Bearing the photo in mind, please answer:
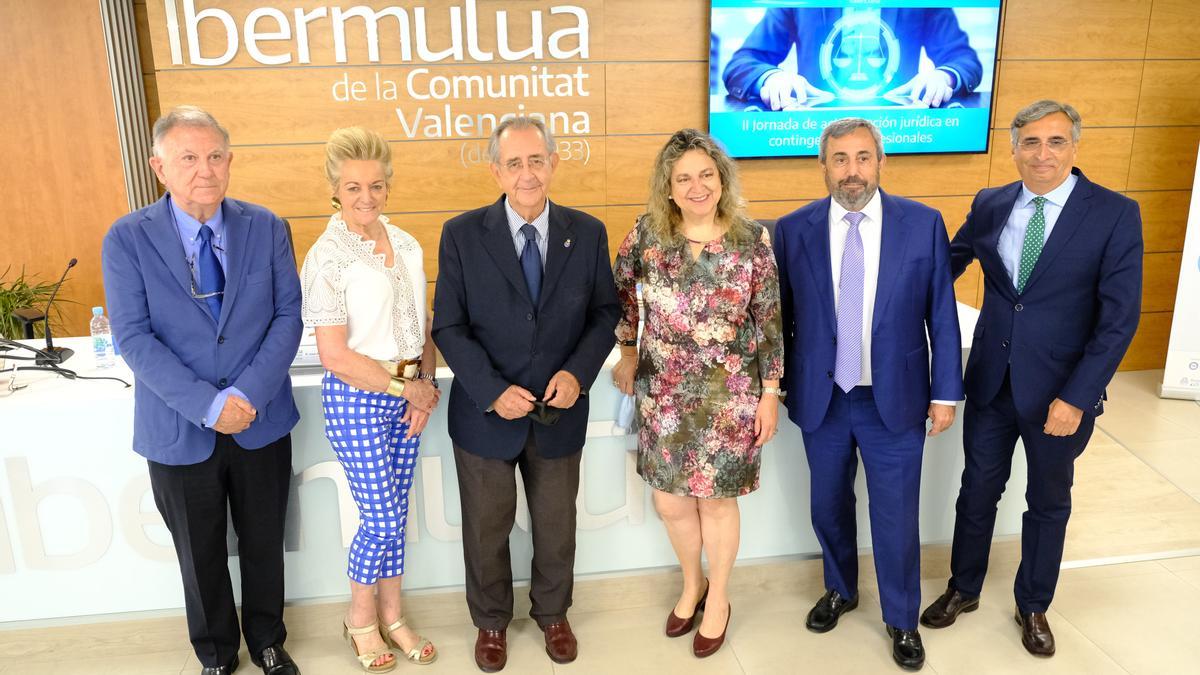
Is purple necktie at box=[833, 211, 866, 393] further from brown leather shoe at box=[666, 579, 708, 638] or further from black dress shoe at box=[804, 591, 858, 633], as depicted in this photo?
brown leather shoe at box=[666, 579, 708, 638]

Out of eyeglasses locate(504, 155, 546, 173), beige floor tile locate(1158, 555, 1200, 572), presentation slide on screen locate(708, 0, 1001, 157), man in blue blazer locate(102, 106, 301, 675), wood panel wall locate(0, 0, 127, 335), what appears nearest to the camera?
man in blue blazer locate(102, 106, 301, 675)

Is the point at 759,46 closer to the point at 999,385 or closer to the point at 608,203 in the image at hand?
the point at 608,203

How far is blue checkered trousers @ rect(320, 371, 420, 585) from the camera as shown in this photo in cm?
247

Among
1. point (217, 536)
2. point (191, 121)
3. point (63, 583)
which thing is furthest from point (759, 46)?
point (63, 583)

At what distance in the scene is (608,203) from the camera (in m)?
5.21

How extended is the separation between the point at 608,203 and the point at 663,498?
111 inches

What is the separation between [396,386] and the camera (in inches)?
96.7

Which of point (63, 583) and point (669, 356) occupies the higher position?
point (669, 356)

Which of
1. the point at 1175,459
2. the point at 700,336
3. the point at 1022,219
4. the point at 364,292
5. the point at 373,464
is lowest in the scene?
the point at 1175,459

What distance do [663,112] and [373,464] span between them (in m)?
3.29

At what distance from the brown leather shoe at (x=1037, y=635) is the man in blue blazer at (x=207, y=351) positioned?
2.53 m

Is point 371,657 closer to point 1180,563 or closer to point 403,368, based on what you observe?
point 403,368

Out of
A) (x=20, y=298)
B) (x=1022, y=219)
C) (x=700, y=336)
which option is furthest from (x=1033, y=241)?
(x=20, y=298)

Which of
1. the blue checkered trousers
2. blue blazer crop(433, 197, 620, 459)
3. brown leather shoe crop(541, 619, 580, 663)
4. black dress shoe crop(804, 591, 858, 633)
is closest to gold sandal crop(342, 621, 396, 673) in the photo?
the blue checkered trousers
